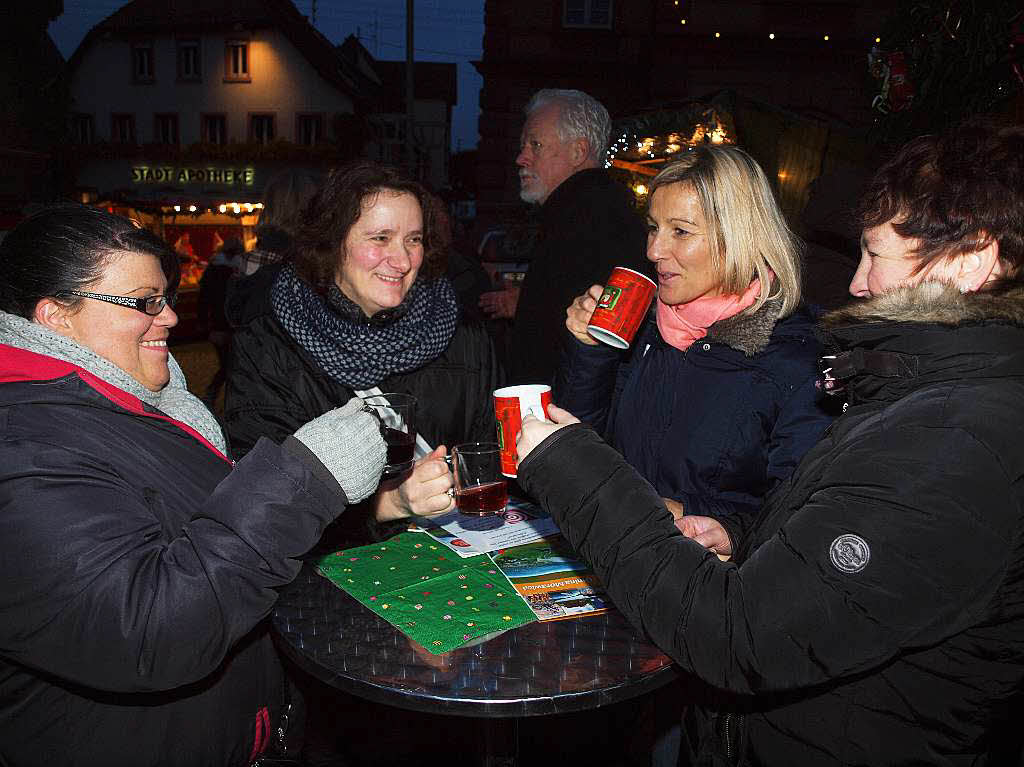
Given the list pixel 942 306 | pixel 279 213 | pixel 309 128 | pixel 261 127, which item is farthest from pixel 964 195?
pixel 261 127

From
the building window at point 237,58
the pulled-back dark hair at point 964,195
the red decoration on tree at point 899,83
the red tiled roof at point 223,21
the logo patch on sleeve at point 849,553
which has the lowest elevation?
the logo patch on sleeve at point 849,553

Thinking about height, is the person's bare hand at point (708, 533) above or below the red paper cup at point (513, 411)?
below

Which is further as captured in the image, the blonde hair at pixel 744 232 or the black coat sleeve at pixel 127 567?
the blonde hair at pixel 744 232

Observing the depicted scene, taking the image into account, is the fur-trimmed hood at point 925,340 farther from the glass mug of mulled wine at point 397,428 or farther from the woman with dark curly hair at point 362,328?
the woman with dark curly hair at point 362,328

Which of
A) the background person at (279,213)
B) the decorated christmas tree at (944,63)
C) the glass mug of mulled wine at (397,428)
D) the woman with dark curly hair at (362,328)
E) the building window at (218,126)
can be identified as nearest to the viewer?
the glass mug of mulled wine at (397,428)

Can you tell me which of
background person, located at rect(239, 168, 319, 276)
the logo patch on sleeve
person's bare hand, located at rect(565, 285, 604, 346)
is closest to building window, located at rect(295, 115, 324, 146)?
background person, located at rect(239, 168, 319, 276)

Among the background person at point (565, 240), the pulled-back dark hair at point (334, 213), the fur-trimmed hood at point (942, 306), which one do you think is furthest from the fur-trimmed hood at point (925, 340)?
the background person at point (565, 240)

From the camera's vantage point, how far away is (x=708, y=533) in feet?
6.68

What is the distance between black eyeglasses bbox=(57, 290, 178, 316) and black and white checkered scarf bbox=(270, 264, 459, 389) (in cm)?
79

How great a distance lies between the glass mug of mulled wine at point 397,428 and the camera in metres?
1.90

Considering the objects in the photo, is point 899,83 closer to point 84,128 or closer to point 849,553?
point 849,553

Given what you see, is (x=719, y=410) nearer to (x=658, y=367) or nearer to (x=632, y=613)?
(x=658, y=367)

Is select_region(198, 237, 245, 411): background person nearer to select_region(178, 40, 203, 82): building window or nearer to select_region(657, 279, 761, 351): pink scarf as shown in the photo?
select_region(657, 279, 761, 351): pink scarf

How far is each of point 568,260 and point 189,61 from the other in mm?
32895
